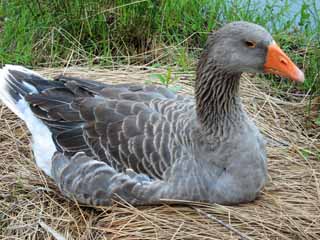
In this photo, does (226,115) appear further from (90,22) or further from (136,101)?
(90,22)

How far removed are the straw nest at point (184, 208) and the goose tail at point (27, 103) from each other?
0.50ft

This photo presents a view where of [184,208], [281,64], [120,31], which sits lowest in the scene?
[184,208]

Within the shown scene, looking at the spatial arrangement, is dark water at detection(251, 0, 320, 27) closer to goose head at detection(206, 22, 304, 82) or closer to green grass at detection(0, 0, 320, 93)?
green grass at detection(0, 0, 320, 93)

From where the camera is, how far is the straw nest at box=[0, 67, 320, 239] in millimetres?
3605

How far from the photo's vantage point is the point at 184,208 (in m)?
3.66

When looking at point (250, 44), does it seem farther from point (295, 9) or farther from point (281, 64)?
point (295, 9)

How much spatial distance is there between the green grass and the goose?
133 cm

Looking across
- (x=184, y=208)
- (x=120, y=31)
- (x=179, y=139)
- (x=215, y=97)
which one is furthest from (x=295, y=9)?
(x=184, y=208)

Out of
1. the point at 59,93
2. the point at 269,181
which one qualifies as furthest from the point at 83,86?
the point at 269,181

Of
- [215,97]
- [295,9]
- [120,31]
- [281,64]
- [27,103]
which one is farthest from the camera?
[295,9]

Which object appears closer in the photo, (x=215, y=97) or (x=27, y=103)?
(x=215, y=97)

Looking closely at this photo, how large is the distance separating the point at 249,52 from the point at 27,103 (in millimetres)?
1436

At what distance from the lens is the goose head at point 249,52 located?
11.1 ft

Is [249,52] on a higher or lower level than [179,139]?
higher
